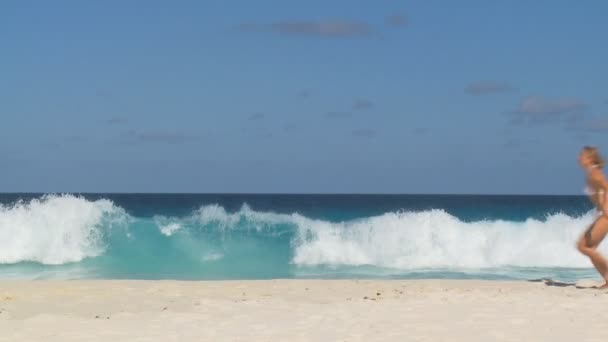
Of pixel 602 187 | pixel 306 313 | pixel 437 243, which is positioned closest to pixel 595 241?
pixel 602 187

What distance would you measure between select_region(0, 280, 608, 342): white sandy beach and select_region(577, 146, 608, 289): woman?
0.47m

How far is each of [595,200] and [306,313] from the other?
13.7 ft

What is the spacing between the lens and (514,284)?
1182cm

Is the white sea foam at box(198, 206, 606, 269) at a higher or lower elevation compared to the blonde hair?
lower

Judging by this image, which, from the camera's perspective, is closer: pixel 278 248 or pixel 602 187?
pixel 602 187

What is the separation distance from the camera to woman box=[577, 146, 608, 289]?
33.4 feet

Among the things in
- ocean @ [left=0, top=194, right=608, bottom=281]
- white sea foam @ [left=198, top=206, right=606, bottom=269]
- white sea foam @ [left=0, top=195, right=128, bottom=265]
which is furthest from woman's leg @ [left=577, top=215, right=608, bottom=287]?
white sea foam @ [left=0, top=195, right=128, bottom=265]

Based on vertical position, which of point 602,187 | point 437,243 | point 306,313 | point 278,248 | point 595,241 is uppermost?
point 602,187

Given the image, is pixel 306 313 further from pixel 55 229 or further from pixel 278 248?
pixel 55 229

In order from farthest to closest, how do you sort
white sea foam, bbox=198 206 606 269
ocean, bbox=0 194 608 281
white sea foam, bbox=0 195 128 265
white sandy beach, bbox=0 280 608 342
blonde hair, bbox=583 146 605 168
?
white sea foam, bbox=0 195 128 265 → white sea foam, bbox=198 206 606 269 → ocean, bbox=0 194 608 281 → blonde hair, bbox=583 146 605 168 → white sandy beach, bbox=0 280 608 342

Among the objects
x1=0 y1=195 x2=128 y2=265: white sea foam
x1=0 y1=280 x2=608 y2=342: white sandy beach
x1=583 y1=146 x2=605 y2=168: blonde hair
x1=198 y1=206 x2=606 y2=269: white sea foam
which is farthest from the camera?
x1=0 y1=195 x2=128 y2=265: white sea foam

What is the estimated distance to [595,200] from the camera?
10.3 metres

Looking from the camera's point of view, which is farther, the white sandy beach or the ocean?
the ocean

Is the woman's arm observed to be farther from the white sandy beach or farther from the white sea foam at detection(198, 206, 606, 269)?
the white sea foam at detection(198, 206, 606, 269)
